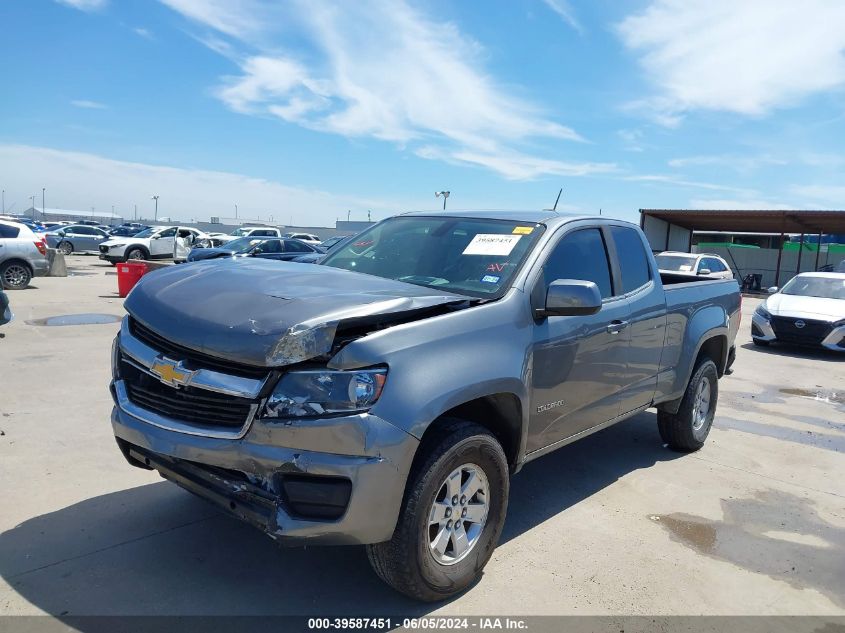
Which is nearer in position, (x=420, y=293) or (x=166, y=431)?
(x=166, y=431)

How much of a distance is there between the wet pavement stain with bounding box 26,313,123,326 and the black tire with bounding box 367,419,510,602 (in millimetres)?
9559

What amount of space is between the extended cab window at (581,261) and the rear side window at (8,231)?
1522cm

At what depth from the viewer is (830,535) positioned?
4.23 meters

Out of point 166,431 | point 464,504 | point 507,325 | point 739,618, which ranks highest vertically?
point 507,325

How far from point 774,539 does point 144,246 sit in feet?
88.8

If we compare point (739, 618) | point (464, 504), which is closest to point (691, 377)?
point (739, 618)

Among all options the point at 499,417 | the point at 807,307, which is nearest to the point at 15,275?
the point at 499,417

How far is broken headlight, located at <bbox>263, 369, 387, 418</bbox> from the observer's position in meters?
2.66

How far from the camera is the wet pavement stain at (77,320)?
10.7 metres

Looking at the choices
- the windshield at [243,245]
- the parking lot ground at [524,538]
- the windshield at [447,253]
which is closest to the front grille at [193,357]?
the parking lot ground at [524,538]

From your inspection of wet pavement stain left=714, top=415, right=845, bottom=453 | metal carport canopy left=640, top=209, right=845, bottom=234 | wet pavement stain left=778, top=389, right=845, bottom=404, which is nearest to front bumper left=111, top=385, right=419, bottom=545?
wet pavement stain left=714, top=415, right=845, bottom=453

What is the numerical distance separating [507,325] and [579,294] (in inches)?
16.8

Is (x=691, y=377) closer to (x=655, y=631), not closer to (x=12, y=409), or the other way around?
(x=655, y=631)

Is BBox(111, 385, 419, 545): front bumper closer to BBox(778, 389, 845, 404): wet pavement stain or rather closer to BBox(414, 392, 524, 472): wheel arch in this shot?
BBox(414, 392, 524, 472): wheel arch
